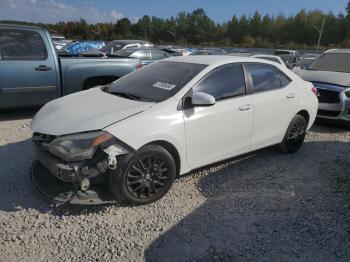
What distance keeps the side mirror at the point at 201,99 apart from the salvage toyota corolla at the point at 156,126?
0.01 m

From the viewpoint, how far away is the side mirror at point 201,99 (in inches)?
150

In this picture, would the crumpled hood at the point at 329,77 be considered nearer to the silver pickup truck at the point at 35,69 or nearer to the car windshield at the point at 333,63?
the car windshield at the point at 333,63

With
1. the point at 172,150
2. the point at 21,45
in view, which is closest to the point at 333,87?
the point at 172,150

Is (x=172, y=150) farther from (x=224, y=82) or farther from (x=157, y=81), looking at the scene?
(x=224, y=82)

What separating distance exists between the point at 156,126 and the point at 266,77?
82.2 inches

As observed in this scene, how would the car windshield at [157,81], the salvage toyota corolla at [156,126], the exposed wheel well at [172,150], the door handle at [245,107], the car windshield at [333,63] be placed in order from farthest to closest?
the car windshield at [333,63]
the door handle at [245,107]
the car windshield at [157,81]
the exposed wheel well at [172,150]
the salvage toyota corolla at [156,126]

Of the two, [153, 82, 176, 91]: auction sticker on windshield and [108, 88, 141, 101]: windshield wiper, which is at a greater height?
[153, 82, 176, 91]: auction sticker on windshield

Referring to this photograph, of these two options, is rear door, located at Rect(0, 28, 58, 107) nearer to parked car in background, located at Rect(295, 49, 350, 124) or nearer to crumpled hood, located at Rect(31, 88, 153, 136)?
crumpled hood, located at Rect(31, 88, 153, 136)

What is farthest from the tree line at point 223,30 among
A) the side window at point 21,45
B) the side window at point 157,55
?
the side window at point 21,45

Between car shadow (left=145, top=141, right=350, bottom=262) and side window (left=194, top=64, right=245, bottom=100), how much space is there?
109cm

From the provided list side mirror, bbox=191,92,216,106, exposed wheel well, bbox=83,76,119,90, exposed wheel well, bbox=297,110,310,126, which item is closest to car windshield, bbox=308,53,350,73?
exposed wheel well, bbox=297,110,310,126

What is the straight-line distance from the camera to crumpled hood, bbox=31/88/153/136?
3459 mm

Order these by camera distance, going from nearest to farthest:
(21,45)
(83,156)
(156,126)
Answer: (83,156)
(156,126)
(21,45)

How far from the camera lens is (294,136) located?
5.43 meters
